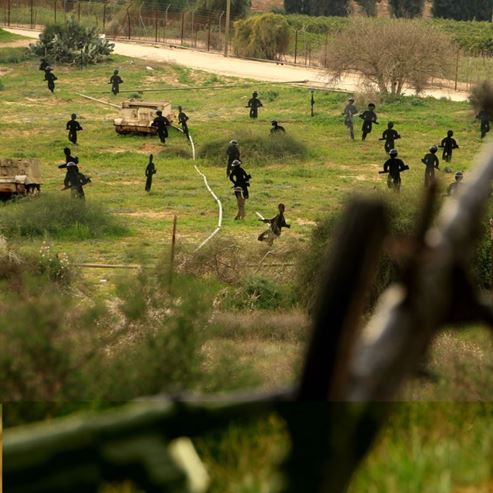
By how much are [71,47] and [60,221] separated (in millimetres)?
22981

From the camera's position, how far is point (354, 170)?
1138 inches

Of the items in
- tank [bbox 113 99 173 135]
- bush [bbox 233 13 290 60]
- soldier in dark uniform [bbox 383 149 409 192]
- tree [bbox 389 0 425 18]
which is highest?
tree [bbox 389 0 425 18]

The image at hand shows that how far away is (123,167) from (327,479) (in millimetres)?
27528

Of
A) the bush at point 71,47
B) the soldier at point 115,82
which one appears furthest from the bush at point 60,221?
the bush at point 71,47

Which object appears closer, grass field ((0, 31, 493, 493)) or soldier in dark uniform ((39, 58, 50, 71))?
grass field ((0, 31, 493, 493))

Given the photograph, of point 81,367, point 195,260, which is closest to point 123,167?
point 195,260

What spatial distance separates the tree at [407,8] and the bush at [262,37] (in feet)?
49.6

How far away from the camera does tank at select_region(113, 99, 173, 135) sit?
1262 inches

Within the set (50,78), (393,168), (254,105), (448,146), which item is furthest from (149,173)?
(50,78)

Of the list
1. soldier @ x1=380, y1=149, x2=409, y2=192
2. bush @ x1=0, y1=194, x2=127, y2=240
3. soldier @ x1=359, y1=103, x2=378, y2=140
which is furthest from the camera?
soldier @ x1=359, y1=103, x2=378, y2=140

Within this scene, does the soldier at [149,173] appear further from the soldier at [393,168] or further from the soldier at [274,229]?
the soldier at [274,229]

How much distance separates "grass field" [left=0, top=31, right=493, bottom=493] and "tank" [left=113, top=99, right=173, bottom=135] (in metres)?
0.25

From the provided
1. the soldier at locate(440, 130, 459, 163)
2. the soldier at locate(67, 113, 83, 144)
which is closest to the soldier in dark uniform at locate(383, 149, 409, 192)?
the soldier at locate(440, 130, 459, 163)

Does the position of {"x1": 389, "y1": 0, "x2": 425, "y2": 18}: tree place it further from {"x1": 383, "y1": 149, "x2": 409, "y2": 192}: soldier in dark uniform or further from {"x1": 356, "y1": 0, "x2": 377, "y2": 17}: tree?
{"x1": 383, "y1": 149, "x2": 409, "y2": 192}: soldier in dark uniform
